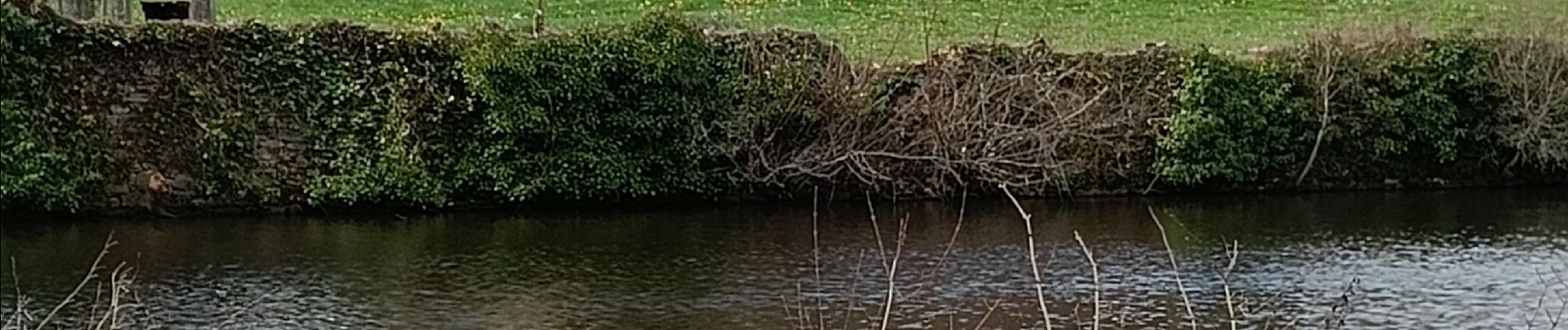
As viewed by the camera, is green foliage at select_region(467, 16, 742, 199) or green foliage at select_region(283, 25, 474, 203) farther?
green foliage at select_region(283, 25, 474, 203)

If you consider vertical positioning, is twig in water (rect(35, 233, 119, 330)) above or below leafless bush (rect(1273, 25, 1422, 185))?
below

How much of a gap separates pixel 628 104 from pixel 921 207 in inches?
135

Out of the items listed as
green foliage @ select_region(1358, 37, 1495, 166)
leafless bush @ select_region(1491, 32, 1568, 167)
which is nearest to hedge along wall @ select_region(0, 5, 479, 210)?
green foliage @ select_region(1358, 37, 1495, 166)

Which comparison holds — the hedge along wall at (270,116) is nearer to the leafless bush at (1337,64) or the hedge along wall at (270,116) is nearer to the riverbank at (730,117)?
the riverbank at (730,117)

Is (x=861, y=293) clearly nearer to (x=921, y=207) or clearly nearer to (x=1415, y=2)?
(x=921, y=207)

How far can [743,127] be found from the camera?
2239 centimetres

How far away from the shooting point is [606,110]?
21.9m

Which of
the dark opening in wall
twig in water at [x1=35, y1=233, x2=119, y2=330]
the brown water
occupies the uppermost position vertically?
the dark opening in wall

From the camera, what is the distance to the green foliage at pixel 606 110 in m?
21.5

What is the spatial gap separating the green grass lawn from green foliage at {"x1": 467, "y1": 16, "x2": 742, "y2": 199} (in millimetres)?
1176

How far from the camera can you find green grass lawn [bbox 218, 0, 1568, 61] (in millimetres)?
24047

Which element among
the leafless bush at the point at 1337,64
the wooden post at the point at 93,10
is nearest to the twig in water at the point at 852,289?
the leafless bush at the point at 1337,64

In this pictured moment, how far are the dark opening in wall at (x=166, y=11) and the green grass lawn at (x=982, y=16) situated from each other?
0.95 m

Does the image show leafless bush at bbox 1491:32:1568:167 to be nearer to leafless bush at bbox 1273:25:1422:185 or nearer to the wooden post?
leafless bush at bbox 1273:25:1422:185
